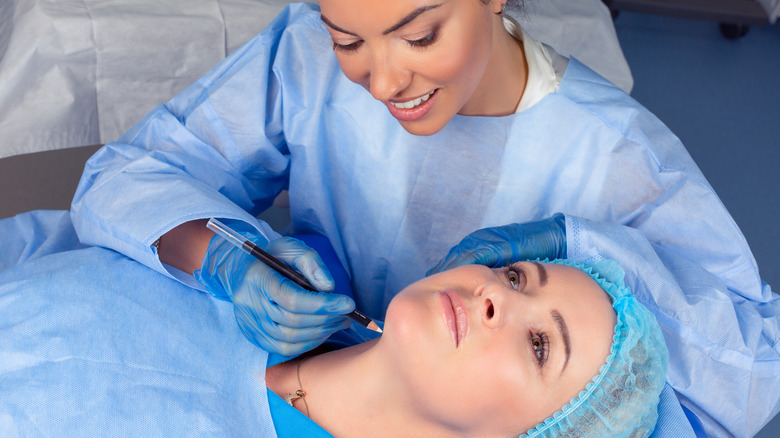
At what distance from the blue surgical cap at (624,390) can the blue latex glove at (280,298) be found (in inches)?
16.7

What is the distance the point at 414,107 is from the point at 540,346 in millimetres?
505

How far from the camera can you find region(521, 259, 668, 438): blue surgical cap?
119 cm

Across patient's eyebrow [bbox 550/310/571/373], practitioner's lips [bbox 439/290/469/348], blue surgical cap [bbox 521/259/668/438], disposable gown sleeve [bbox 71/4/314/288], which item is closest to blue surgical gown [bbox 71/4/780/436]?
disposable gown sleeve [bbox 71/4/314/288]

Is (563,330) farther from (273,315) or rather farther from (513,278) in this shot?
(273,315)

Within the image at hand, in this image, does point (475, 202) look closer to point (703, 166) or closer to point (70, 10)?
point (70, 10)

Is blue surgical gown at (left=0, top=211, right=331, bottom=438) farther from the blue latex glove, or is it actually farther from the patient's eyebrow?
the patient's eyebrow

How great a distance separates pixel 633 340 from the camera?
3.92 ft

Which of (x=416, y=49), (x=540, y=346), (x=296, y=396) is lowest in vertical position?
(x=296, y=396)

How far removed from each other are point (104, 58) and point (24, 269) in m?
0.72

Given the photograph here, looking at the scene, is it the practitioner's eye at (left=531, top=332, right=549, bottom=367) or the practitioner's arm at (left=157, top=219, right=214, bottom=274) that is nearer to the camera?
the practitioner's eye at (left=531, top=332, right=549, bottom=367)

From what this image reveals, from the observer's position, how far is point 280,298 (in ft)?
4.01

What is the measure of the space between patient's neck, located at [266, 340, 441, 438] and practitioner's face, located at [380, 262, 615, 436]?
1.8 inches

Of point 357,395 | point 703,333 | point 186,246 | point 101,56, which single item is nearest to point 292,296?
point 357,395

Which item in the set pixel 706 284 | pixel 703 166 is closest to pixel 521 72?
pixel 706 284
